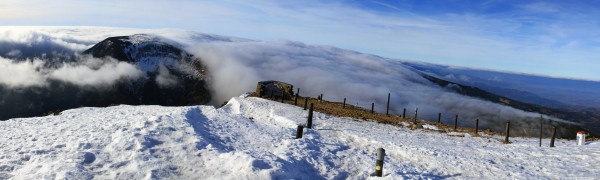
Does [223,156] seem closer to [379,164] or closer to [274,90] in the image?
[379,164]

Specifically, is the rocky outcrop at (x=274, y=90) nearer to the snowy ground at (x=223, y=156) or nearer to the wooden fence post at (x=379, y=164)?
the snowy ground at (x=223, y=156)

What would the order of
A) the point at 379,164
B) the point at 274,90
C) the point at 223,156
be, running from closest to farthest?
the point at 379,164, the point at 223,156, the point at 274,90

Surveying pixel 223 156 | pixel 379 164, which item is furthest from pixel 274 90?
pixel 379 164

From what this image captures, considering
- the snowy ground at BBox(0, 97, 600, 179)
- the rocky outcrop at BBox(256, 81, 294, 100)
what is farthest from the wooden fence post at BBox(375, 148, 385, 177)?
the rocky outcrop at BBox(256, 81, 294, 100)

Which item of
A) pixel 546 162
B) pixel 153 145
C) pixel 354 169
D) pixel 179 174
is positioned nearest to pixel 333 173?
pixel 354 169

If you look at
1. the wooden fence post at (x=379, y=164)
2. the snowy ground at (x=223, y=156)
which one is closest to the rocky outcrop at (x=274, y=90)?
the snowy ground at (x=223, y=156)

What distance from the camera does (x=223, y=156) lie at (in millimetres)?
15695

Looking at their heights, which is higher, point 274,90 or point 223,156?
point 223,156

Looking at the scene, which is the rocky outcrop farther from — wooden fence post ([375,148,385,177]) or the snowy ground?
wooden fence post ([375,148,385,177])

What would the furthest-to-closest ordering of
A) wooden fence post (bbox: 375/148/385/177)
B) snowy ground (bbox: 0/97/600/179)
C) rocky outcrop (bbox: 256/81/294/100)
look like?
rocky outcrop (bbox: 256/81/294/100), wooden fence post (bbox: 375/148/385/177), snowy ground (bbox: 0/97/600/179)

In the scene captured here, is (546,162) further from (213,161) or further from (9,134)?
(9,134)

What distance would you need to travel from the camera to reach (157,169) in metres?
14.4

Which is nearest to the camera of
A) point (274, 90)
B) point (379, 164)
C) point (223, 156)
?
point (379, 164)

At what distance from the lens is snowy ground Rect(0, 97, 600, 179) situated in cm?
1430
